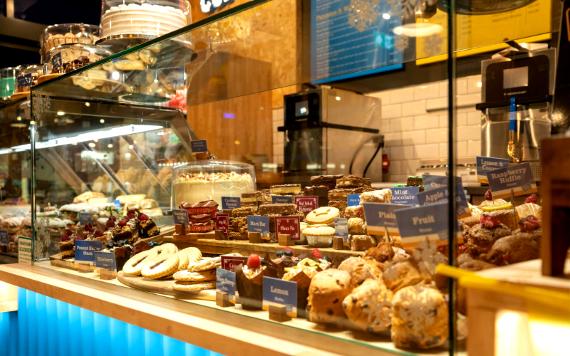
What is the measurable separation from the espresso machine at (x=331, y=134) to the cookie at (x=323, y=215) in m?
2.94

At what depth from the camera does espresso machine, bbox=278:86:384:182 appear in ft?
16.3

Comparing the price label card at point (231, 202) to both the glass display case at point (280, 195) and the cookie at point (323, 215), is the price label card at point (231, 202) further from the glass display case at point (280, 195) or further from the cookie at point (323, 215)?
the cookie at point (323, 215)

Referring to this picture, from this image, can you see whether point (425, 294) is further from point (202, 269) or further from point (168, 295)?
point (168, 295)

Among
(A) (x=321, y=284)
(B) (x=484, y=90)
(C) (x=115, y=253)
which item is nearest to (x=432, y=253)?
(A) (x=321, y=284)

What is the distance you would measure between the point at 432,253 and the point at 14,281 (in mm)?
Result: 2098

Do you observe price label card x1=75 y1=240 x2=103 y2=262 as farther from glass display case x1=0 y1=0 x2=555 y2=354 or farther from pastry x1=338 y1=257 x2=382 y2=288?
pastry x1=338 y1=257 x2=382 y2=288

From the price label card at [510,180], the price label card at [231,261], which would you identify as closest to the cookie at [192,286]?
the price label card at [231,261]

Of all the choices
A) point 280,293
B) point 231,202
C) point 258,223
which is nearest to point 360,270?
point 280,293

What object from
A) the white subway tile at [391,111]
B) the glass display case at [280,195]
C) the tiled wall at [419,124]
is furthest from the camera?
the white subway tile at [391,111]

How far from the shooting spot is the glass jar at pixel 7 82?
338 cm

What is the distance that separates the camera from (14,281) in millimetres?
2516

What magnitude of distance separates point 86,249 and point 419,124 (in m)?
3.65

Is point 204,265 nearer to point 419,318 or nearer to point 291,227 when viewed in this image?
point 291,227

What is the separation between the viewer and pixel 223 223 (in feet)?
7.17
